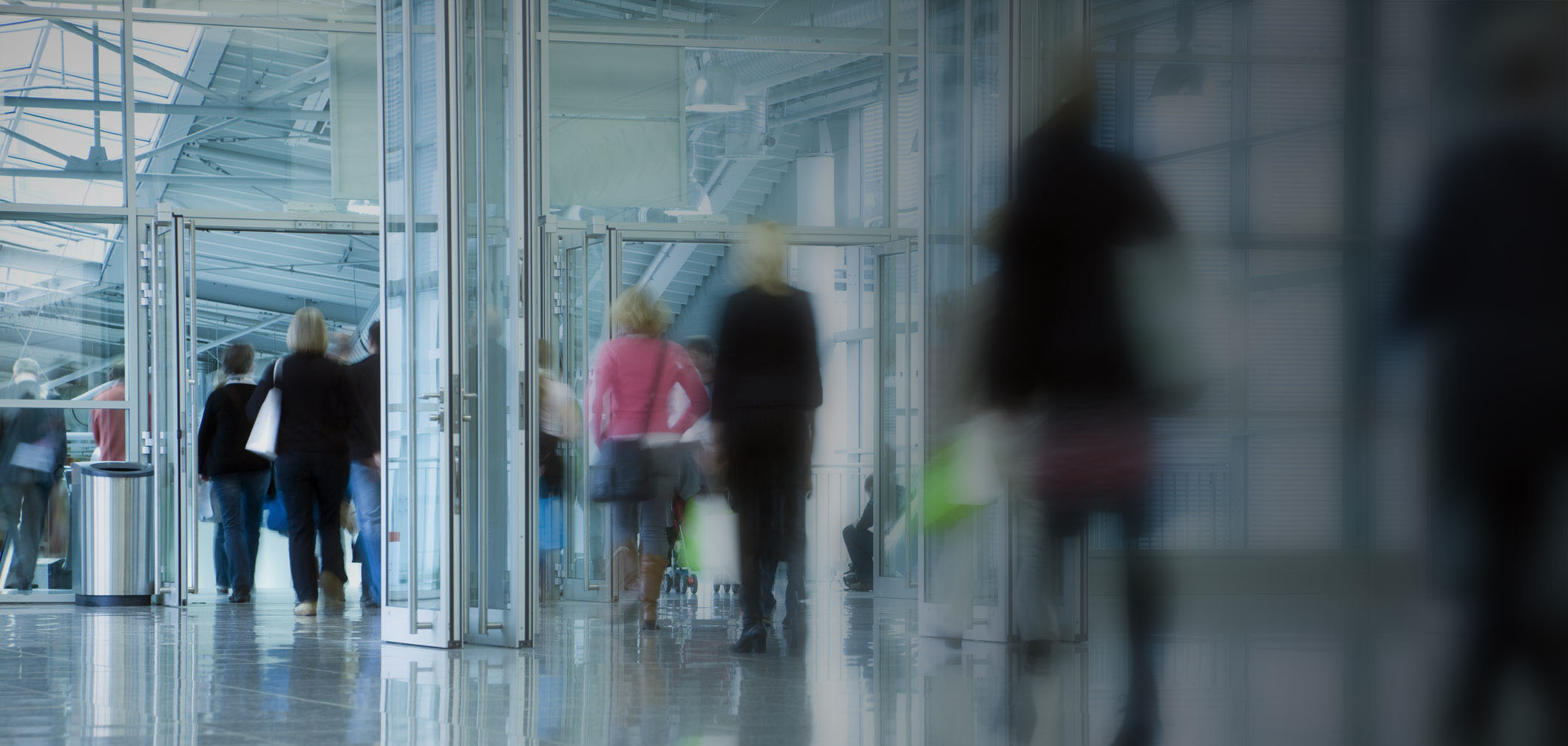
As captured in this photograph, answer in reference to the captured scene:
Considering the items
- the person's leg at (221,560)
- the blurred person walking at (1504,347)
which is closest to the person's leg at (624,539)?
the person's leg at (221,560)

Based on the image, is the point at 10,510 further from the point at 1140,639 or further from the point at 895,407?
the point at 1140,639

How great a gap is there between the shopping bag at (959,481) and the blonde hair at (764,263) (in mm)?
908

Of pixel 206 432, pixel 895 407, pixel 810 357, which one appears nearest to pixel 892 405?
pixel 895 407

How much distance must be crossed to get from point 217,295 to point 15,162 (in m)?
14.1

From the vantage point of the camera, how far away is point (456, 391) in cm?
614

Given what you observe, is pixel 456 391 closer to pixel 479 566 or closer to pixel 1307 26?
pixel 479 566

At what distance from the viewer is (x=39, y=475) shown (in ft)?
32.7

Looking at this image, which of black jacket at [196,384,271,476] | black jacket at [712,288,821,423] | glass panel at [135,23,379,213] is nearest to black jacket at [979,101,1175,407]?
black jacket at [712,288,821,423]

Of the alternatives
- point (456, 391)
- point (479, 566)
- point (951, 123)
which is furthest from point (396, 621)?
point (951, 123)

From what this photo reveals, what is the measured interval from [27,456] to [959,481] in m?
6.93

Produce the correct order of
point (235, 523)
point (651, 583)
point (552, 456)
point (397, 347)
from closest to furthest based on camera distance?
point (397, 347) < point (651, 583) < point (235, 523) < point (552, 456)

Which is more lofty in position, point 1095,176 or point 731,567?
point 1095,176

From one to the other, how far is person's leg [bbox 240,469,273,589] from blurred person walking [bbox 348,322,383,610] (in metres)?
0.83

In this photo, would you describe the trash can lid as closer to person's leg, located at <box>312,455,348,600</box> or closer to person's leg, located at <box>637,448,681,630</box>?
person's leg, located at <box>312,455,348,600</box>
